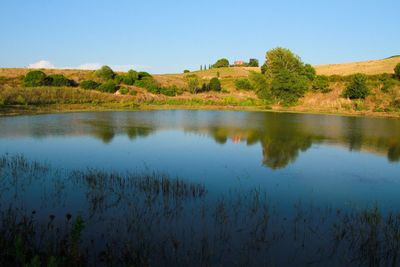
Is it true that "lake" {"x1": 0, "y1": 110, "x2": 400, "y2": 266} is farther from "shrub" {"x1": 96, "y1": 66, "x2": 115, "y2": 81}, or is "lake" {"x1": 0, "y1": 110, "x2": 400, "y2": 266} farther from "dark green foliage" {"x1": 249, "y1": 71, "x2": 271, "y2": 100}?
"shrub" {"x1": 96, "y1": 66, "x2": 115, "y2": 81}

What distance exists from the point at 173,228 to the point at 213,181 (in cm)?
442

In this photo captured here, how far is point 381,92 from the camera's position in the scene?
5384 centimetres

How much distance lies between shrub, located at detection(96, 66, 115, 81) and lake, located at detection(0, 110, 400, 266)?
47.5m

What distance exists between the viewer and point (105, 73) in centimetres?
7000

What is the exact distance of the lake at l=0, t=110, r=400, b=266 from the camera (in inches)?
306

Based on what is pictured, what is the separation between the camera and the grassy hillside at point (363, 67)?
243ft

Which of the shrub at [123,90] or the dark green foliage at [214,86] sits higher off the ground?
the dark green foliage at [214,86]

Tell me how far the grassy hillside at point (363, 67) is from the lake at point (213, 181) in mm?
57514

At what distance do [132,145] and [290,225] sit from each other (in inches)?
470

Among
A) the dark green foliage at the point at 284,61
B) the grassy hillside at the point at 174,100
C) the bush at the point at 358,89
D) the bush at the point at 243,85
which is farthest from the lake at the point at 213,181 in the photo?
the bush at the point at 243,85

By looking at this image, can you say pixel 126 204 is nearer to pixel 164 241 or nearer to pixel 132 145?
pixel 164 241

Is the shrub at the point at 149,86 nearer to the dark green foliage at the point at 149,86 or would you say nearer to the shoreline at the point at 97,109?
the dark green foliage at the point at 149,86

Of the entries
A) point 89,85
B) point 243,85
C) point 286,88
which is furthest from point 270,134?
point 243,85

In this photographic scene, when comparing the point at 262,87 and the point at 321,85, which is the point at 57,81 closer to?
the point at 262,87
